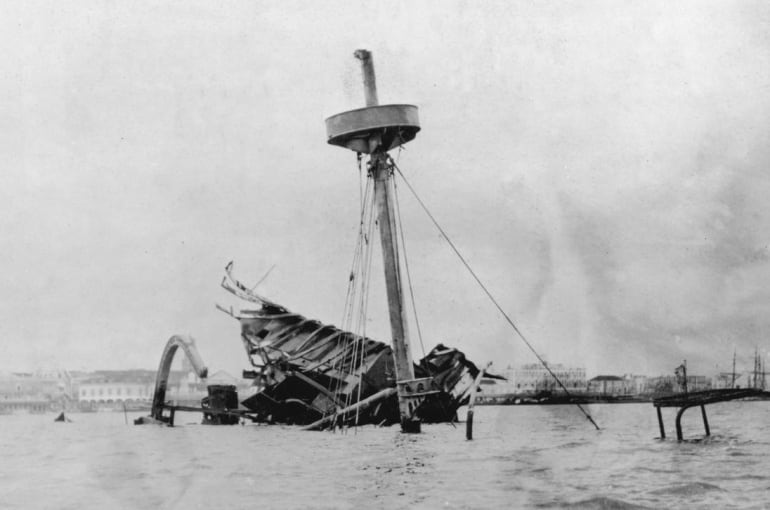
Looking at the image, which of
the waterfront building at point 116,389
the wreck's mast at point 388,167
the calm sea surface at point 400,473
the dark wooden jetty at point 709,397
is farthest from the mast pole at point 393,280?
the waterfront building at point 116,389

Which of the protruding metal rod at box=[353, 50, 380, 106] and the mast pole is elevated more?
the protruding metal rod at box=[353, 50, 380, 106]

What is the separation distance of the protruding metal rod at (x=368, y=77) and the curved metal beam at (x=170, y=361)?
47.0ft

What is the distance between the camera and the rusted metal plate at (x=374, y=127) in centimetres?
2564

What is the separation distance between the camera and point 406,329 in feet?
86.8

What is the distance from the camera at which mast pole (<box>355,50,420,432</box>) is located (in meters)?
26.2

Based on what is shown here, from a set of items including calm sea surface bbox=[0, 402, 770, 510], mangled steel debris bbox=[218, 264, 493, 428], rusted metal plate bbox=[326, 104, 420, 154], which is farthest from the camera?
mangled steel debris bbox=[218, 264, 493, 428]

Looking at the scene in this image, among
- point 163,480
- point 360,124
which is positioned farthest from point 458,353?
point 163,480

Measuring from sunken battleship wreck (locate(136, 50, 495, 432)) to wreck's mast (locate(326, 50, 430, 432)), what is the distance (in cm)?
3

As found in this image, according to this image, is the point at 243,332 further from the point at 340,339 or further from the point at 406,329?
the point at 406,329

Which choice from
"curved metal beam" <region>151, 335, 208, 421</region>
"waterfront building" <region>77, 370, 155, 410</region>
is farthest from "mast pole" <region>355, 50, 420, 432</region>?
"waterfront building" <region>77, 370, 155, 410</region>

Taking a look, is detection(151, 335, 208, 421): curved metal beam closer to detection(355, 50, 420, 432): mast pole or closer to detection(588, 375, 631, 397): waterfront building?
detection(355, 50, 420, 432): mast pole

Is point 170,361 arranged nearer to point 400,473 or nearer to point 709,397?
point 400,473

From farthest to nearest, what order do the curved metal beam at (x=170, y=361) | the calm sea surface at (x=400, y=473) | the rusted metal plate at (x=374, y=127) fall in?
the curved metal beam at (x=170, y=361), the rusted metal plate at (x=374, y=127), the calm sea surface at (x=400, y=473)

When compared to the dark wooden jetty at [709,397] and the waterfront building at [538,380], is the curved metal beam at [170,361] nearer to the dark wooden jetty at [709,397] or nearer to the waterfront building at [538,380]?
the dark wooden jetty at [709,397]
